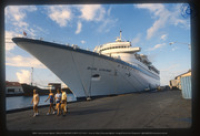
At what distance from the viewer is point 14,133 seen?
3.81m

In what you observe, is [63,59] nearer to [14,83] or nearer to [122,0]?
[122,0]

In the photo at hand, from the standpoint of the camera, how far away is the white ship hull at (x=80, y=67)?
1134cm

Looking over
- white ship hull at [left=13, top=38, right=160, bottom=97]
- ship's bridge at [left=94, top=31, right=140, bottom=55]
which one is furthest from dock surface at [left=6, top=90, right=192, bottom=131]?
ship's bridge at [left=94, top=31, right=140, bottom=55]

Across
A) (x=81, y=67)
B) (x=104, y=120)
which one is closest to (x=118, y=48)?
(x=81, y=67)

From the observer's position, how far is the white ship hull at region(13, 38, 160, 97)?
11336 mm

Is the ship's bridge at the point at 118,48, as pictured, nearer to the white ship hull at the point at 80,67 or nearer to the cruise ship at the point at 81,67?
the cruise ship at the point at 81,67

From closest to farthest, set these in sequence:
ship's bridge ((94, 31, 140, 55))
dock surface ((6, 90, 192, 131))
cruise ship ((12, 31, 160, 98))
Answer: dock surface ((6, 90, 192, 131)) → cruise ship ((12, 31, 160, 98)) → ship's bridge ((94, 31, 140, 55))

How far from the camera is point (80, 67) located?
42.8 ft

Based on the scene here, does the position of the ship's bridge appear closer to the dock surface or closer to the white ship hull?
the white ship hull

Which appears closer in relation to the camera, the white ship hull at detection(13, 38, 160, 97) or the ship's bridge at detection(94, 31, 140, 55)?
the white ship hull at detection(13, 38, 160, 97)

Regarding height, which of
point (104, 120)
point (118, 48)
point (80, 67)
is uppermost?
point (118, 48)

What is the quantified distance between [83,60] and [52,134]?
9688mm

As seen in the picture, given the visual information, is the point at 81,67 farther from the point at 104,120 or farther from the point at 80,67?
the point at 104,120

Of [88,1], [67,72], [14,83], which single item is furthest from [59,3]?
[14,83]
